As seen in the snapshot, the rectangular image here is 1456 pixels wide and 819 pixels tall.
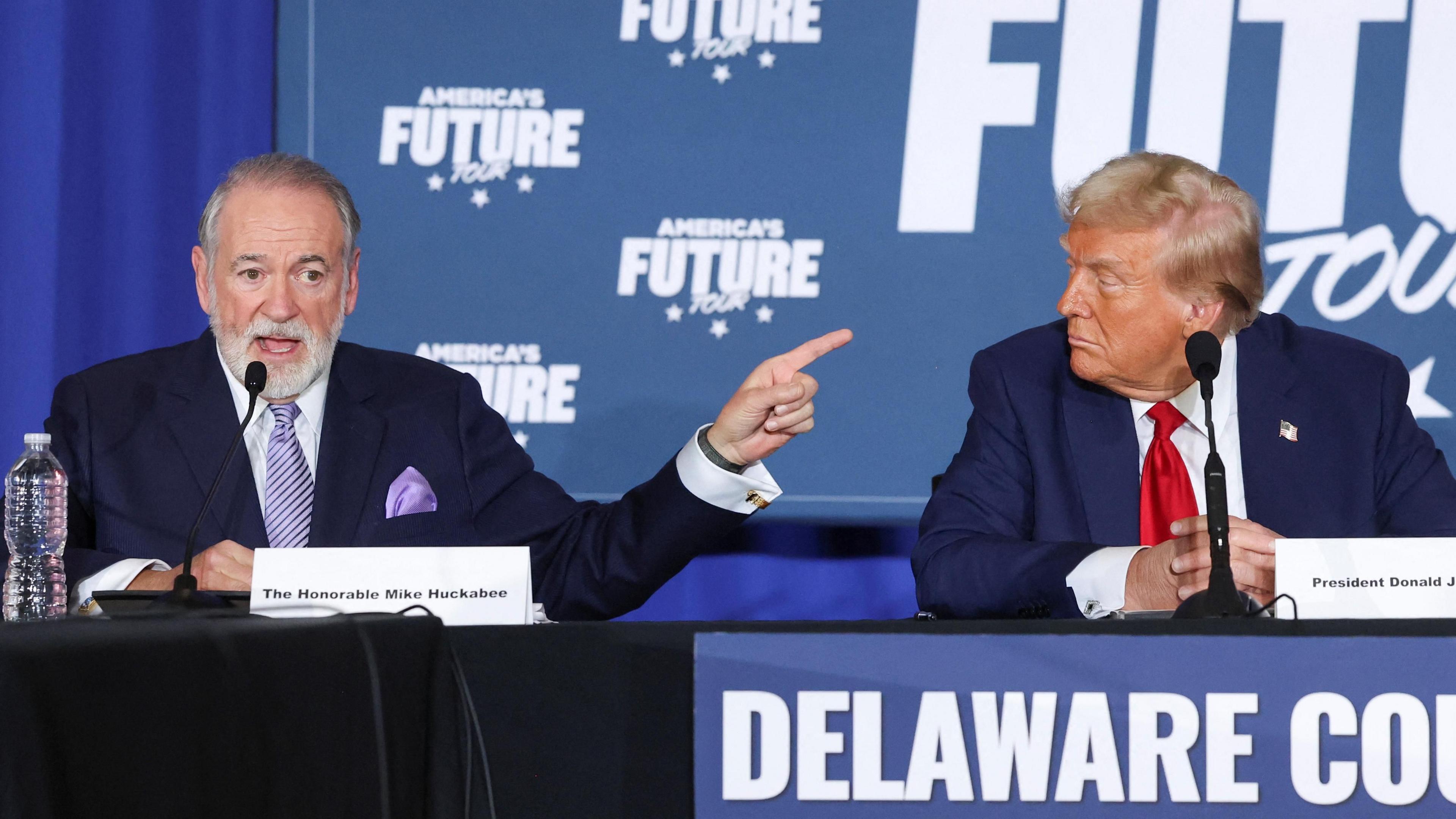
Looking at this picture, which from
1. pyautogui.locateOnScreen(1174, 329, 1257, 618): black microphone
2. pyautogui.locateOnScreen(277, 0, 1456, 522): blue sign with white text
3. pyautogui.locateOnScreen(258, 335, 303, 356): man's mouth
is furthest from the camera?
pyautogui.locateOnScreen(277, 0, 1456, 522): blue sign with white text

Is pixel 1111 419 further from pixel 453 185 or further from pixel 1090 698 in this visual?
pixel 453 185

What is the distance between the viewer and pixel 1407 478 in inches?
93.9

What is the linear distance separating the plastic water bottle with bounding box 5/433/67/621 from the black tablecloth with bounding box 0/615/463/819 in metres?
0.84

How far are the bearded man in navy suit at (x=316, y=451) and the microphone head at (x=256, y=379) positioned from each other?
1.94 feet

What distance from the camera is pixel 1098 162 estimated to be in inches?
139

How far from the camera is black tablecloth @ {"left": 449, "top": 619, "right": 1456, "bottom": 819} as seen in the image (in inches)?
59.0

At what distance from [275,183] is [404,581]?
45.8 inches

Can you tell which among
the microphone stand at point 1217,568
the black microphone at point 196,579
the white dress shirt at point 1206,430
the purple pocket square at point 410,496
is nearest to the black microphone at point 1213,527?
the microphone stand at point 1217,568

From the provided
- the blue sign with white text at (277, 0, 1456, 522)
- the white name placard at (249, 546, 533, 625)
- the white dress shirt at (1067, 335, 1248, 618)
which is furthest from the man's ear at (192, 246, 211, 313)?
the white dress shirt at (1067, 335, 1248, 618)

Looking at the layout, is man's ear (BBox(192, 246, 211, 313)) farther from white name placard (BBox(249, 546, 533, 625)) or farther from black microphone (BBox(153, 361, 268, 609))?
white name placard (BBox(249, 546, 533, 625))

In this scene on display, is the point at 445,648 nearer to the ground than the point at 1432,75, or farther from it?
nearer to the ground

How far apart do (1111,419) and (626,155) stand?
5.50ft

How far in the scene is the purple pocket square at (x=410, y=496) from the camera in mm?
2545

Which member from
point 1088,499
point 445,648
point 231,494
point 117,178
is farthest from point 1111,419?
point 117,178
